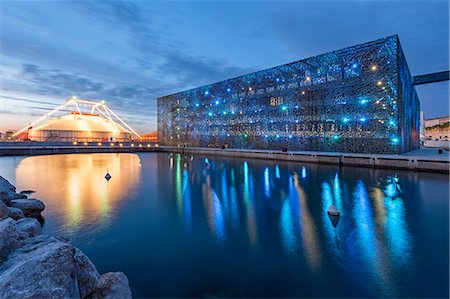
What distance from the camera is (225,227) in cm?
1038

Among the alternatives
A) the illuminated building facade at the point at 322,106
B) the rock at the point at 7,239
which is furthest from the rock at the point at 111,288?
the illuminated building facade at the point at 322,106

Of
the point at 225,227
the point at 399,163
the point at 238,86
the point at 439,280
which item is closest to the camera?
the point at 439,280

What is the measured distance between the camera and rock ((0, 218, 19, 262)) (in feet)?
14.7

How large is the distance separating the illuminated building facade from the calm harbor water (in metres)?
15.1

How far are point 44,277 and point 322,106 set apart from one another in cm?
3953

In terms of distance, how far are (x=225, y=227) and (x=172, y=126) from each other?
61303mm

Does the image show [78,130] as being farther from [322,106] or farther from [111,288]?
[111,288]

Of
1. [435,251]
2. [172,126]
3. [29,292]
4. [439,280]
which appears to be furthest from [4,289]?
[172,126]

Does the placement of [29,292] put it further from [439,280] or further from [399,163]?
[399,163]

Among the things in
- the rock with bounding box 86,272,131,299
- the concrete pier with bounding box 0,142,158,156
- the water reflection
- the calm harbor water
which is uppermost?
the concrete pier with bounding box 0,142,158,156

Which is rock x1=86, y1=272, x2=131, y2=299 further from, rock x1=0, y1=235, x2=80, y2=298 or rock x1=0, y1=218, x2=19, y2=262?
rock x1=0, y1=218, x2=19, y2=262

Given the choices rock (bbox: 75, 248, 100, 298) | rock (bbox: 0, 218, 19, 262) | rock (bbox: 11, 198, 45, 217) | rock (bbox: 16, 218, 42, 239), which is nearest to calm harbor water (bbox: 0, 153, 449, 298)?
rock (bbox: 11, 198, 45, 217)

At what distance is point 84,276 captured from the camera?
14.8 feet

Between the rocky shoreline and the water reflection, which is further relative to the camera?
the water reflection
